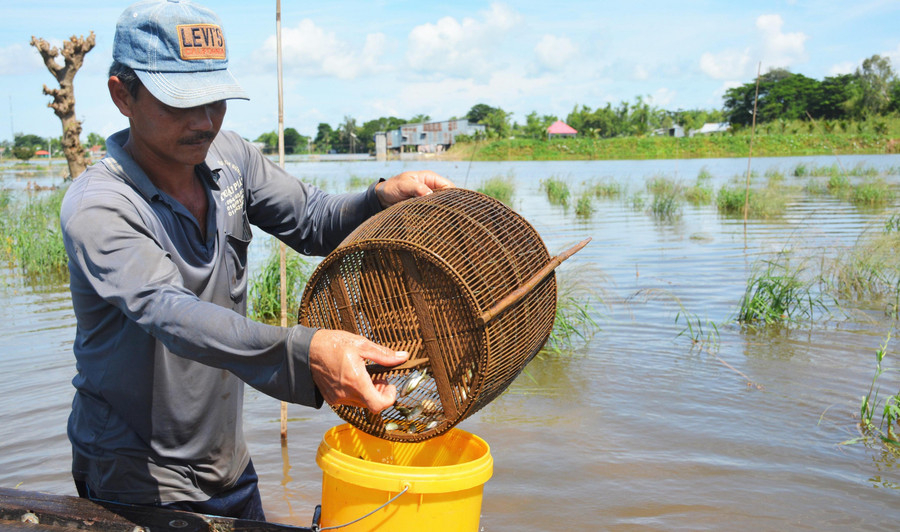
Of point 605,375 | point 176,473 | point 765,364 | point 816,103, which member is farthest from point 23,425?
point 816,103

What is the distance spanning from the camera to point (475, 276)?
1.59m

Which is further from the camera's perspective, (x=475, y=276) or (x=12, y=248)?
(x=12, y=248)

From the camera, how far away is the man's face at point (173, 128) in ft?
5.08

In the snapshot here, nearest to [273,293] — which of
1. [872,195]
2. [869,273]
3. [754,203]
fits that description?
[869,273]

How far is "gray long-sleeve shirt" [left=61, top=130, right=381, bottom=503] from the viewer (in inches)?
51.3

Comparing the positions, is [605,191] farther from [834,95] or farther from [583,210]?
[834,95]

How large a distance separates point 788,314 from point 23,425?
17.8ft

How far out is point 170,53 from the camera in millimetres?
1502

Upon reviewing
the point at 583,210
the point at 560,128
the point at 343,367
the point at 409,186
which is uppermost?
the point at 560,128

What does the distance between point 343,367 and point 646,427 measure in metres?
3.32

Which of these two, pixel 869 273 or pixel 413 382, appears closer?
pixel 413 382

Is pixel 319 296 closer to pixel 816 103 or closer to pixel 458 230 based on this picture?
pixel 458 230

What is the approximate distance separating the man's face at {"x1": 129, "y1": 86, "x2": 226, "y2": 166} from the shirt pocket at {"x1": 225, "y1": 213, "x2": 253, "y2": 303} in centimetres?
26

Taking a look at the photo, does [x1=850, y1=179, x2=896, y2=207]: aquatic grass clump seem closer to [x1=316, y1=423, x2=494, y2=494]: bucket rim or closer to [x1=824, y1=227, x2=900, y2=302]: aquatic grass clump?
[x1=824, y1=227, x2=900, y2=302]: aquatic grass clump
